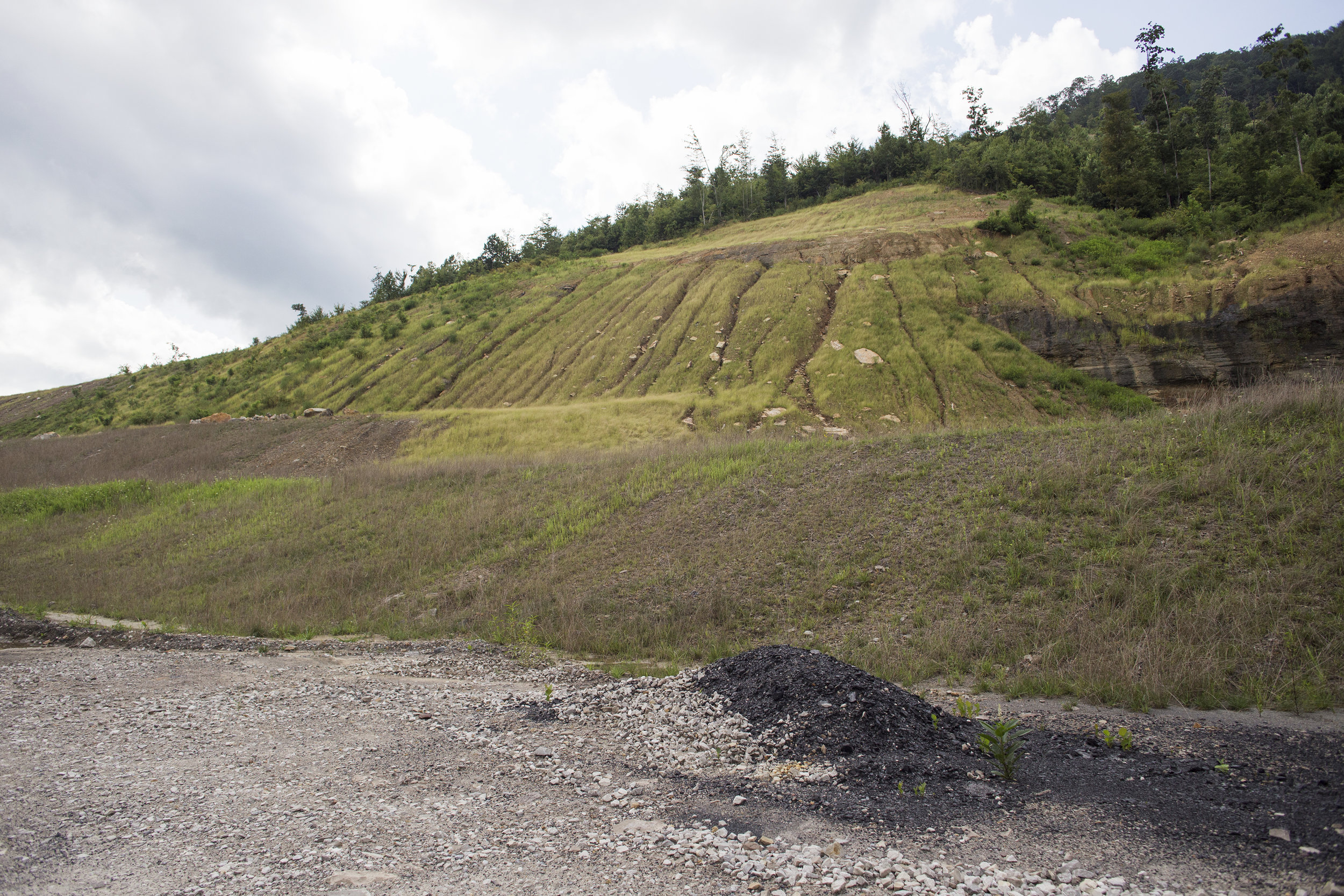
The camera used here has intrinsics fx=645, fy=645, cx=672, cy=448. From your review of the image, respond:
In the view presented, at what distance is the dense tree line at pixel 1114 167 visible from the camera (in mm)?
30500

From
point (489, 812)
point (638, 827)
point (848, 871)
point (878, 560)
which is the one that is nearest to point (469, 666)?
point (489, 812)

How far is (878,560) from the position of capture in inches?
414

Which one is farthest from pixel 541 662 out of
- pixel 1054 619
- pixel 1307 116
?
pixel 1307 116

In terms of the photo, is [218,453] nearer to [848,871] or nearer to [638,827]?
[638,827]

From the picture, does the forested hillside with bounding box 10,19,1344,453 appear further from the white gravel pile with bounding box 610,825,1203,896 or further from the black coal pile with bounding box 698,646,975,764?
the white gravel pile with bounding box 610,825,1203,896

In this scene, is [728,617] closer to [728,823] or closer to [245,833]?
[728,823]

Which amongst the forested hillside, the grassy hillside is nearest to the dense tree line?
the forested hillside

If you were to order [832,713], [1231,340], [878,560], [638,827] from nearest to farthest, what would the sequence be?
[638,827]
[832,713]
[878,560]
[1231,340]

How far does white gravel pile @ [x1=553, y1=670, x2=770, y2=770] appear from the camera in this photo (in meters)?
5.43

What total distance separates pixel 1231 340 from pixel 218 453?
40.6 metres

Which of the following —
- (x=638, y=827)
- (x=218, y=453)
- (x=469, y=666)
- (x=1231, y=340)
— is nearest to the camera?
(x=638, y=827)

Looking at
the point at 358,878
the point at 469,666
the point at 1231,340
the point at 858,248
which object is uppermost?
the point at 858,248

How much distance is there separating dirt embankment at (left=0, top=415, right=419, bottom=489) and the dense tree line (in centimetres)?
3530

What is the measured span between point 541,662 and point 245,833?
16.2 ft
